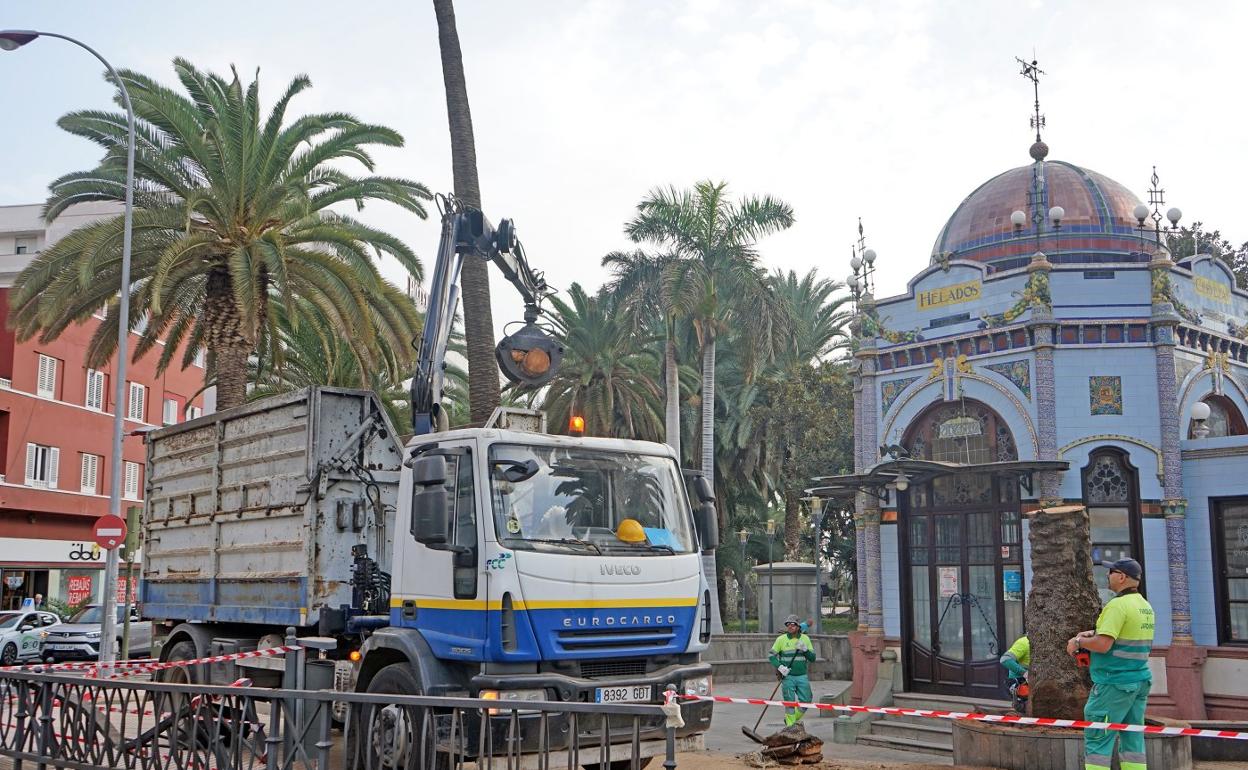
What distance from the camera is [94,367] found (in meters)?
22.6

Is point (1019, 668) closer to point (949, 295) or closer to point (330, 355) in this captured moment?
point (949, 295)

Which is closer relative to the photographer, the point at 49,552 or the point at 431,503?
the point at 431,503

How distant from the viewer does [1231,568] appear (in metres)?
15.7

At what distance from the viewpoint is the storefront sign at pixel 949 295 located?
17453mm

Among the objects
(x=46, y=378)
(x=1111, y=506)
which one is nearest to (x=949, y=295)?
(x=1111, y=506)

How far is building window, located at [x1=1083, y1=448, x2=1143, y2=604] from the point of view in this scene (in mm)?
16031

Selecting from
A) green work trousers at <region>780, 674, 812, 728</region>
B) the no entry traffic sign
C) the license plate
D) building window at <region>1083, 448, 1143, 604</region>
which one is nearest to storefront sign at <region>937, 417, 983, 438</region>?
building window at <region>1083, 448, 1143, 604</region>

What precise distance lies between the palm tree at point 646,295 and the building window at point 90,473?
1984 centimetres

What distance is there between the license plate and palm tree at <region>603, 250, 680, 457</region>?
18618mm

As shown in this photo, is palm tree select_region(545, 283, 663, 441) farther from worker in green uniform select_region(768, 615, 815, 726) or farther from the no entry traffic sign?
worker in green uniform select_region(768, 615, 815, 726)

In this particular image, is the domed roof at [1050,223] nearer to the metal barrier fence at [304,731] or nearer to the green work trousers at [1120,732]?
the green work trousers at [1120,732]

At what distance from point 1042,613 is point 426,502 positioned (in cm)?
667

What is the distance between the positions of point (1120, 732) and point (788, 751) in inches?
161

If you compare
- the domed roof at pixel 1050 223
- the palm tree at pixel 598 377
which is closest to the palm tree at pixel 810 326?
the palm tree at pixel 598 377
